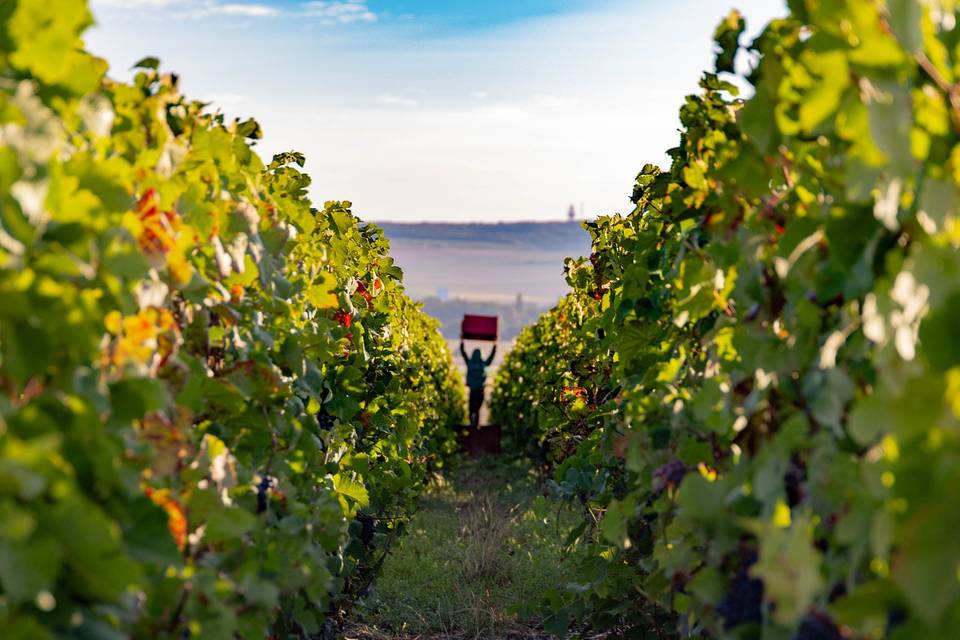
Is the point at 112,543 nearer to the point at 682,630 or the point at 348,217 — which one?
the point at 682,630

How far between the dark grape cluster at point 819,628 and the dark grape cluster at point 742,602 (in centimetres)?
22

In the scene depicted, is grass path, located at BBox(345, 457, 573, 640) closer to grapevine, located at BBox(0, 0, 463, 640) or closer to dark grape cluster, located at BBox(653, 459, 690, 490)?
grapevine, located at BBox(0, 0, 463, 640)

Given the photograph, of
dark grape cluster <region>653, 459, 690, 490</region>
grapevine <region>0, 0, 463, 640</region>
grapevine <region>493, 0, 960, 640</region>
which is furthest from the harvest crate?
dark grape cluster <region>653, 459, 690, 490</region>

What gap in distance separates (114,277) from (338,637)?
3.63 metres

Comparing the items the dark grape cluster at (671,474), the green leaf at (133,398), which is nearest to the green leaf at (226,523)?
the green leaf at (133,398)

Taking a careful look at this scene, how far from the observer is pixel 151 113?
2334 mm

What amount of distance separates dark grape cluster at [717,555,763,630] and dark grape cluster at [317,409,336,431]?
2.73 meters

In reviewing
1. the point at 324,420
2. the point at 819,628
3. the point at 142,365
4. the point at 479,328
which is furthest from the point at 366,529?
the point at 479,328

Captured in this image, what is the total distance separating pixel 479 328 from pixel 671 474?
13144 mm

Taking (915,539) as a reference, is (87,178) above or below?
above

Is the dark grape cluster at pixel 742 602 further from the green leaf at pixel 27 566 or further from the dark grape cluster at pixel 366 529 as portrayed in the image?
the dark grape cluster at pixel 366 529

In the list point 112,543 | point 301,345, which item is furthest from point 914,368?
point 301,345

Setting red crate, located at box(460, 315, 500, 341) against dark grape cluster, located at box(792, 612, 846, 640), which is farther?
red crate, located at box(460, 315, 500, 341)

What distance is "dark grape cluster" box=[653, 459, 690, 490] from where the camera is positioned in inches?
98.7
